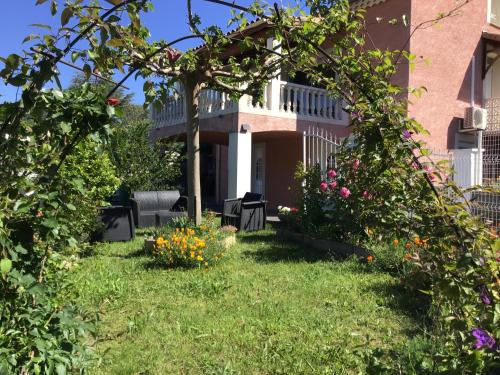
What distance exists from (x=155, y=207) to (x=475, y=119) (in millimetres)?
8788

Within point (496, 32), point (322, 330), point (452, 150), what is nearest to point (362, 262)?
point (322, 330)

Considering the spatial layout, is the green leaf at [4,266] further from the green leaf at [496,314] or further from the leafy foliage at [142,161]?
the leafy foliage at [142,161]

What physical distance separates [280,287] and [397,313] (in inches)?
56.5

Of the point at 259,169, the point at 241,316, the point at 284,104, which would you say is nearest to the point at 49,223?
the point at 241,316

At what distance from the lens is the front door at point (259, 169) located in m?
15.1

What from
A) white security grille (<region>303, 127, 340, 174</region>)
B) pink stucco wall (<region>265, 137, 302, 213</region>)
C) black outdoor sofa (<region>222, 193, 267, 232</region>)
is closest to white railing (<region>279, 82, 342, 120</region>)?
pink stucco wall (<region>265, 137, 302, 213</region>)

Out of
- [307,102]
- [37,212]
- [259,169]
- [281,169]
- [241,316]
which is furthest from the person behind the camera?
[259,169]

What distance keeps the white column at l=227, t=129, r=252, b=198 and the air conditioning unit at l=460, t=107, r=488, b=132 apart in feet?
20.0

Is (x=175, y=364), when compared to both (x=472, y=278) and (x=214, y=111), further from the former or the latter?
(x=214, y=111)

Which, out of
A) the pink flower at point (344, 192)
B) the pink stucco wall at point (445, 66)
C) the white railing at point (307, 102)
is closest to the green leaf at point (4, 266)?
the pink flower at point (344, 192)

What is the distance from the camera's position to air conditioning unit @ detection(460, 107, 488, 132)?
11828 millimetres

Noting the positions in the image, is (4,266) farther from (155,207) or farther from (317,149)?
(155,207)

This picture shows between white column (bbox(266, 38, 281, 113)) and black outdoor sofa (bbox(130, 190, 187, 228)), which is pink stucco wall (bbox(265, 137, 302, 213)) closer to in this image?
white column (bbox(266, 38, 281, 113))

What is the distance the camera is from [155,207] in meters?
10.9
